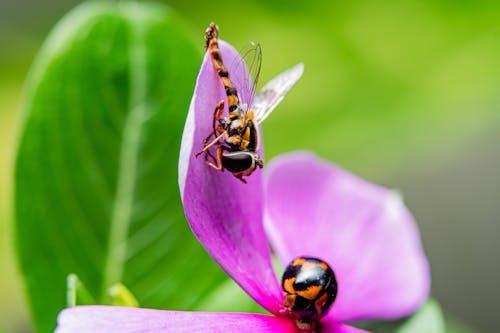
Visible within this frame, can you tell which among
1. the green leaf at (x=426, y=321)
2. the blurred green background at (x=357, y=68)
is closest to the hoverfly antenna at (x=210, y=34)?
the green leaf at (x=426, y=321)

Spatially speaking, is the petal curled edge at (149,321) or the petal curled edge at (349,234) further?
the petal curled edge at (349,234)

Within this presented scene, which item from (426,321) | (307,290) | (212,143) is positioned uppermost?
(212,143)

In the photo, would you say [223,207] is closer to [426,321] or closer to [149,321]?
[149,321]

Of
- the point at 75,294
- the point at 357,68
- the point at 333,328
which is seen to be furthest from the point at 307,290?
the point at 357,68

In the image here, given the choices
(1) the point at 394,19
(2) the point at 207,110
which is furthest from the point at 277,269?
(1) the point at 394,19

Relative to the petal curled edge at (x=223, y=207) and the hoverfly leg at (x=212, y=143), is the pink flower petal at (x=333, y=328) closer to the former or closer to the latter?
the petal curled edge at (x=223, y=207)

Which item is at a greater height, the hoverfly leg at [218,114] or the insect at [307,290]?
the hoverfly leg at [218,114]
